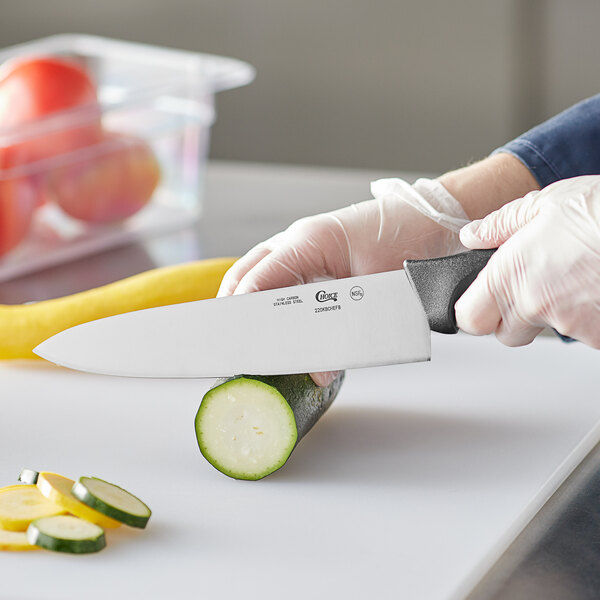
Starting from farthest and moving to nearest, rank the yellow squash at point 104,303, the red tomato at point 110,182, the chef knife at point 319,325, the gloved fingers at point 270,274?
1. the red tomato at point 110,182
2. the yellow squash at point 104,303
3. the gloved fingers at point 270,274
4. the chef knife at point 319,325

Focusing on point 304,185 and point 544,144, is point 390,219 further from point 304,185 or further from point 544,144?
point 304,185

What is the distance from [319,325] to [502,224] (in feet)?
0.98

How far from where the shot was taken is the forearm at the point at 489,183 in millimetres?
1765

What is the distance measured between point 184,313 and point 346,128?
9.35ft

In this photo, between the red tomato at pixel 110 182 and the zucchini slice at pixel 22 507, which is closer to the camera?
the zucchini slice at pixel 22 507

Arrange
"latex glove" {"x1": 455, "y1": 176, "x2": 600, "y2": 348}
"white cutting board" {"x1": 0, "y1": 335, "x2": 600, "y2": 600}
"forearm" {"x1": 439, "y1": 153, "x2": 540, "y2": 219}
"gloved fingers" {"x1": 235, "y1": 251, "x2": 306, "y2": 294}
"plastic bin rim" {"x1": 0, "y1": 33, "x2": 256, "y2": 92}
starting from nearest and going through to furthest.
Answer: "white cutting board" {"x1": 0, "y1": 335, "x2": 600, "y2": 600}
"latex glove" {"x1": 455, "y1": 176, "x2": 600, "y2": 348}
"gloved fingers" {"x1": 235, "y1": 251, "x2": 306, "y2": 294}
"forearm" {"x1": 439, "y1": 153, "x2": 540, "y2": 219}
"plastic bin rim" {"x1": 0, "y1": 33, "x2": 256, "y2": 92}

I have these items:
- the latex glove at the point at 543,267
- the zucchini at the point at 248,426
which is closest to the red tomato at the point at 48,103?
the zucchini at the point at 248,426

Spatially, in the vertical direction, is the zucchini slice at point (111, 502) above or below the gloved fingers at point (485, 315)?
below

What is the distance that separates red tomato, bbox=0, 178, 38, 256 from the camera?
2201 mm

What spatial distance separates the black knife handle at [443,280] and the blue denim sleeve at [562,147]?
40 cm

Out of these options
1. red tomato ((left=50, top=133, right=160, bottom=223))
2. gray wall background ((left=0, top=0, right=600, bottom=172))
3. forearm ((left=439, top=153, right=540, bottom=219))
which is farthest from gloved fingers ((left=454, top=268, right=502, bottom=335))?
gray wall background ((left=0, top=0, right=600, bottom=172))

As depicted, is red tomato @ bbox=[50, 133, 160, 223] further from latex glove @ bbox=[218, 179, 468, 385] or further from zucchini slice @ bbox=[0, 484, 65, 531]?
zucchini slice @ bbox=[0, 484, 65, 531]

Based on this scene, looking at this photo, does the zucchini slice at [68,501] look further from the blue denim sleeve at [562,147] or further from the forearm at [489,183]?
the blue denim sleeve at [562,147]

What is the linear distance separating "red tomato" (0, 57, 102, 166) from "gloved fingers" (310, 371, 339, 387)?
3.29 feet
